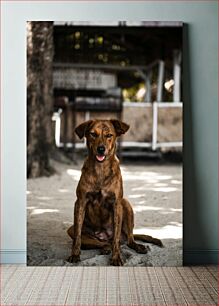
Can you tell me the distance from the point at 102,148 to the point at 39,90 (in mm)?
646

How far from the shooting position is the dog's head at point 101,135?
4.45 meters

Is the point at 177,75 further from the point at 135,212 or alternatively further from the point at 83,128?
the point at 135,212

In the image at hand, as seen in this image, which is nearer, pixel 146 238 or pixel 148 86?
pixel 146 238

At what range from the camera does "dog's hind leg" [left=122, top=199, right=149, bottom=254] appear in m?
4.48

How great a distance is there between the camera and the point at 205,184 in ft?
15.1

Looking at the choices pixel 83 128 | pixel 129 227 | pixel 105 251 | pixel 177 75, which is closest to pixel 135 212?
pixel 129 227

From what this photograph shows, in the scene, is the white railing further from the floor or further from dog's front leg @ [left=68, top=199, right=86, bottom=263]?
the floor

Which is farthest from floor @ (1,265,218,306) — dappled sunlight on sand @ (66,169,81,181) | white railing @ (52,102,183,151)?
white railing @ (52,102,183,151)

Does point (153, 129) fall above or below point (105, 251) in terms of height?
above

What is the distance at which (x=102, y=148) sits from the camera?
445cm

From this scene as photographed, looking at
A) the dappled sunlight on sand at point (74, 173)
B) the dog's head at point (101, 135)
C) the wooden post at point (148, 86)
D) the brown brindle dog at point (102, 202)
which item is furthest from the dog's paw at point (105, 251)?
the wooden post at point (148, 86)

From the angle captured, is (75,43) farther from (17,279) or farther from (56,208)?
(17,279)

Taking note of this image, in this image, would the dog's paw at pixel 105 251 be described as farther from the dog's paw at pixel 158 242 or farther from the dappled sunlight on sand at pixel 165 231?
the dog's paw at pixel 158 242

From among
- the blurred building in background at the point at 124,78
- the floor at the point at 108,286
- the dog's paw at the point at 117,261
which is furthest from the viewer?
the blurred building in background at the point at 124,78
